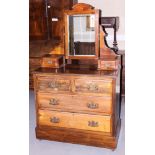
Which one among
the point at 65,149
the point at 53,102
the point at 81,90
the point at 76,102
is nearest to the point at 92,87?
the point at 81,90

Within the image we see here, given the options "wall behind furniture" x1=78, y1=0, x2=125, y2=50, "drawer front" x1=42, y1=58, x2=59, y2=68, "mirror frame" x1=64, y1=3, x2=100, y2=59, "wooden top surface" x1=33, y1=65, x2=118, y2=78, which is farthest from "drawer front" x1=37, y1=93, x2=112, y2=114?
"wall behind furniture" x1=78, y1=0, x2=125, y2=50

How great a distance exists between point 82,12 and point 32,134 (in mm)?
1498

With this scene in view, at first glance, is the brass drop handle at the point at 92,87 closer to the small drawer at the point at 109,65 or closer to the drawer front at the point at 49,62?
the small drawer at the point at 109,65

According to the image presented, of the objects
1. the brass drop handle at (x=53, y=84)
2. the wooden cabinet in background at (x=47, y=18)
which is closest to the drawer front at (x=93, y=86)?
the brass drop handle at (x=53, y=84)

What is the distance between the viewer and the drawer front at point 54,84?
2.52m

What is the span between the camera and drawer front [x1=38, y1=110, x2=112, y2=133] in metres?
2.46

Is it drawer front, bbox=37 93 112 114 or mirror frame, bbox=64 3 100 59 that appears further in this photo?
mirror frame, bbox=64 3 100 59

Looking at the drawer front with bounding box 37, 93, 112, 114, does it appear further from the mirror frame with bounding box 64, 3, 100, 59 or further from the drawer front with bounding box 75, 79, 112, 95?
the mirror frame with bounding box 64, 3, 100, 59

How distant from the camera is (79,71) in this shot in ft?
8.48

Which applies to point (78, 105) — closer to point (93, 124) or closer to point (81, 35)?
point (93, 124)

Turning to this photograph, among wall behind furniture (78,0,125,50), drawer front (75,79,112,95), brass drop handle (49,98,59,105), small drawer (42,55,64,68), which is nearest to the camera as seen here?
drawer front (75,79,112,95)

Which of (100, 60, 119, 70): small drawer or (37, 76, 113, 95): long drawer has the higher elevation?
(100, 60, 119, 70): small drawer

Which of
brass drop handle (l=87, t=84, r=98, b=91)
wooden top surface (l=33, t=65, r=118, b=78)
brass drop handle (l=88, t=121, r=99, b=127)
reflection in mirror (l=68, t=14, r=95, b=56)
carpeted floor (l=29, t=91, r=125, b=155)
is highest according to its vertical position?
reflection in mirror (l=68, t=14, r=95, b=56)
